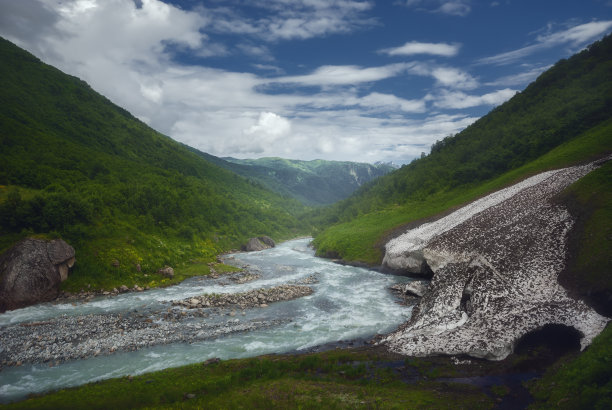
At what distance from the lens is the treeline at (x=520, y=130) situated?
83688mm

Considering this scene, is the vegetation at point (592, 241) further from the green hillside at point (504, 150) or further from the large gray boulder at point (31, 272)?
the large gray boulder at point (31, 272)

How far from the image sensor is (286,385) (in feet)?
63.1

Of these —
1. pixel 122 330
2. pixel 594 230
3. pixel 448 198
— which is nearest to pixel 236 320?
pixel 122 330

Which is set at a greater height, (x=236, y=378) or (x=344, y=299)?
(x=236, y=378)

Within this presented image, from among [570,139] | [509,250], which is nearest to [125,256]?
[509,250]

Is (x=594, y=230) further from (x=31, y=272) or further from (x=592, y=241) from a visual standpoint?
(x=31, y=272)

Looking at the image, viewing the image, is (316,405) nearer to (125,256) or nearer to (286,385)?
(286,385)

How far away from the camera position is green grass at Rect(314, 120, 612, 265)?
57.0 metres

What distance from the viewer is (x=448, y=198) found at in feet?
278

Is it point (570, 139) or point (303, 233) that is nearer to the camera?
point (570, 139)

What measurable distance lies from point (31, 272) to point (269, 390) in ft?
127

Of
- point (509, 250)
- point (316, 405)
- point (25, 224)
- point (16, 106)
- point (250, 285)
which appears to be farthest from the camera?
point (16, 106)

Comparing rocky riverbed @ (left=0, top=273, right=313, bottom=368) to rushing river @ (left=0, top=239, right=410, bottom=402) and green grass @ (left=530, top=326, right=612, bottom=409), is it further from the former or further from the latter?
green grass @ (left=530, top=326, right=612, bottom=409)

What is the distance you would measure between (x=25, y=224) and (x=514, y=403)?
65128mm
